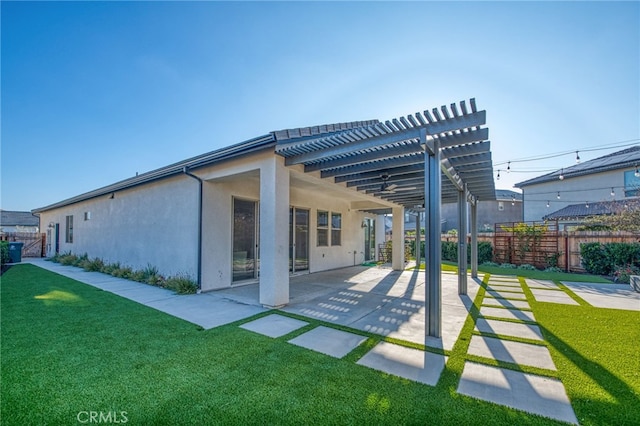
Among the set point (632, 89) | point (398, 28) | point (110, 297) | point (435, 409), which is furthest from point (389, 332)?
point (632, 89)

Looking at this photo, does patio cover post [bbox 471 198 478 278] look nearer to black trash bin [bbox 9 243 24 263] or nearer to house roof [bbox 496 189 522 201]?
house roof [bbox 496 189 522 201]

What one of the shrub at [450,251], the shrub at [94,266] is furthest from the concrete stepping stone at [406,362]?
A: the shrub at [450,251]

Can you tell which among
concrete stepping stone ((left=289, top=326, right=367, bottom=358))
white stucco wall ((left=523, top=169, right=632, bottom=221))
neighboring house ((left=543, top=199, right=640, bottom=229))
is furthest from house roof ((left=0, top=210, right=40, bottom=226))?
white stucco wall ((left=523, top=169, right=632, bottom=221))

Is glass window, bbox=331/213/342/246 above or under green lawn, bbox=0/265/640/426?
above

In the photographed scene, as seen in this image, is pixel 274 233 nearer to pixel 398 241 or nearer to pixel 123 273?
pixel 123 273

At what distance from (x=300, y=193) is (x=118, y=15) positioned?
6.72 meters

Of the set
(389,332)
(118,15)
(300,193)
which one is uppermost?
(118,15)

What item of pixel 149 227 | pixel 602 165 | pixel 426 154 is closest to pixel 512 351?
pixel 426 154

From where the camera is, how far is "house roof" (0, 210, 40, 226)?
1438 inches

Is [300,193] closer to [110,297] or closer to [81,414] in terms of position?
[110,297]

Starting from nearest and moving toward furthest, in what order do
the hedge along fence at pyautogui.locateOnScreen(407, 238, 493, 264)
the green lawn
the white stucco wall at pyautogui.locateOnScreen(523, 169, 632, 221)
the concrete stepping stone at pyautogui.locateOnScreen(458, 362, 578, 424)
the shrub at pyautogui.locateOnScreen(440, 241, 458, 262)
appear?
the green lawn < the concrete stepping stone at pyautogui.locateOnScreen(458, 362, 578, 424) < the hedge along fence at pyautogui.locateOnScreen(407, 238, 493, 264) < the shrub at pyautogui.locateOnScreen(440, 241, 458, 262) < the white stucco wall at pyautogui.locateOnScreen(523, 169, 632, 221)

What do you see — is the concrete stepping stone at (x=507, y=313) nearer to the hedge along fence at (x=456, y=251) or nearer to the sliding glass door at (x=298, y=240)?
the sliding glass door at (x=298, y=240)

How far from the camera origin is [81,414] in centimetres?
223

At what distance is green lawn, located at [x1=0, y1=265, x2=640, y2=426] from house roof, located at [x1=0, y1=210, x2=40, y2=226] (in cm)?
4630
